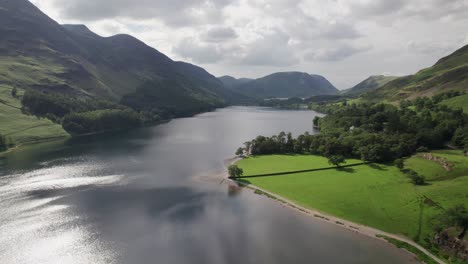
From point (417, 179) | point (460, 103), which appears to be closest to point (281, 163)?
point (417, 179)

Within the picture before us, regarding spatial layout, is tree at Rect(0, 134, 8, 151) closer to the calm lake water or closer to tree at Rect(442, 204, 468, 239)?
the calm lake water

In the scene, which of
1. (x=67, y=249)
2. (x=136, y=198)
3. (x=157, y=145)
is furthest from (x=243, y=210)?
(x=157, y=145)

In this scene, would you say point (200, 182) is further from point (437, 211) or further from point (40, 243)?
point (437, 211)

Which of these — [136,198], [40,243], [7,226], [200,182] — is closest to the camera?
[40,243]

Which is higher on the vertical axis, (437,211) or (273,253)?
(437,211)

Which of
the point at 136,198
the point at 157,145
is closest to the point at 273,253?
the point at 136,198

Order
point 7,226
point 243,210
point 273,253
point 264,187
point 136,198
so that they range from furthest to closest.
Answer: point 264,187, point 136,198, point 243,210, point 7,226, point 273,253

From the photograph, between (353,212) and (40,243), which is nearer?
(40,243)
